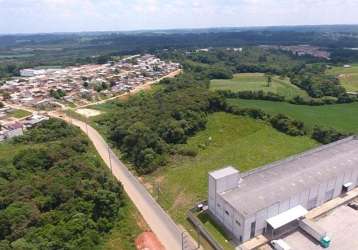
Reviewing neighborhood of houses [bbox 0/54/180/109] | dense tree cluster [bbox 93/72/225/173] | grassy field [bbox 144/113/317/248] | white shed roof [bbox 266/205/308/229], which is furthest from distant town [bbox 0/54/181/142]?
white shed roof [bbox 266/205/308/229]

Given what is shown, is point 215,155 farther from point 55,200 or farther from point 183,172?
point 55,200

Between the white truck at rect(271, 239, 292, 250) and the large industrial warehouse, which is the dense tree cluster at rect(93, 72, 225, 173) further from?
the white truck at rect(271, 239, 292, 250)

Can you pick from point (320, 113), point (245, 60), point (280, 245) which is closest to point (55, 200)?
point (280, 245)

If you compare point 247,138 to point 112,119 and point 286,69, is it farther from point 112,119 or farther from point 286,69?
point 286,69

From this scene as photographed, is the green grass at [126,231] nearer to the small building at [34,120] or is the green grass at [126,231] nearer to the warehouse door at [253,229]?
the warehouse door at [253,229]

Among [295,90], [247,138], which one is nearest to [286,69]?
[295,90]

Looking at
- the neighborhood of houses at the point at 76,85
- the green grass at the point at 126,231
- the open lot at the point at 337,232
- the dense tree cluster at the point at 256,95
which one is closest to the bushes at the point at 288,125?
the dense tree cluster at the point at 256,95
